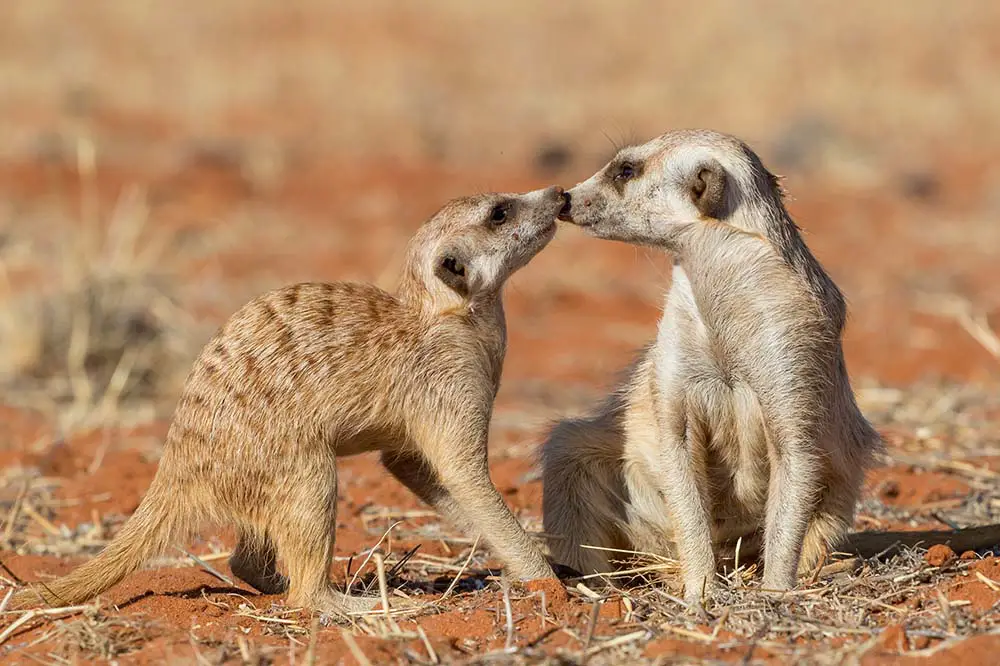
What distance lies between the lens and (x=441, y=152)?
20.5 meters

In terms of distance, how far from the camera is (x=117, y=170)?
57.9 ft

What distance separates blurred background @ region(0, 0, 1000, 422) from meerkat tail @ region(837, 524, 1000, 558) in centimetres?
130

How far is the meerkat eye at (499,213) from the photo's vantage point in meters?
4.86

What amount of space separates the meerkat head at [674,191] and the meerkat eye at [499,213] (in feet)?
0.84

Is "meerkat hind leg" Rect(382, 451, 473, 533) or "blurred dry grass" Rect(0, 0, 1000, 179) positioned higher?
"blurred dry grass" Rect(0, 0, 1000, 179)

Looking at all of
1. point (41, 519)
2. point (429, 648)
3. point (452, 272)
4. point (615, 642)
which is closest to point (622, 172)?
point (452, 272)

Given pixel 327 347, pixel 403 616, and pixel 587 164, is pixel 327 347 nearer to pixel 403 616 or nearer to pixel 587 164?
pixel 403 616

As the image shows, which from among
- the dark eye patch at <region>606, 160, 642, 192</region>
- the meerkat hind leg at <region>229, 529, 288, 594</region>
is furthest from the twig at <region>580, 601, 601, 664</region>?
the dark eye patch at <region>606, 160, 642, 192</region>

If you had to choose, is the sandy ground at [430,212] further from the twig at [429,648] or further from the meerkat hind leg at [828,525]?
the meerkat hind leg at [828,525]

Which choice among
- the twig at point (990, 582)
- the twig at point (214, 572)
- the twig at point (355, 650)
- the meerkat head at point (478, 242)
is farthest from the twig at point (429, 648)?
the twig at point (990, 582)

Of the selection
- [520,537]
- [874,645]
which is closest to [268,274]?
[520,537]

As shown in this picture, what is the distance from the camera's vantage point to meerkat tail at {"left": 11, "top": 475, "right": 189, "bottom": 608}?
4102 mm

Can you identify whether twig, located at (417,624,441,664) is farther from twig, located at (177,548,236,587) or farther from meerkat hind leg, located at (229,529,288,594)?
twig, located at (177,548,236,587)

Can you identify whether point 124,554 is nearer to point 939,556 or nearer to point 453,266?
point 453,266
